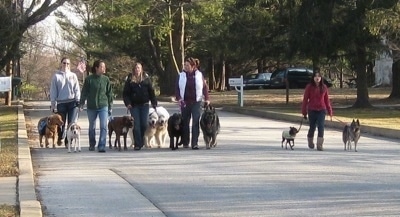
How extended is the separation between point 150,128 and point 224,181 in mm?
5707

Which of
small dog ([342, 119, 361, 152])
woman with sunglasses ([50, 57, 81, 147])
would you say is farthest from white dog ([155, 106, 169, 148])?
small dog ([342, 119, 361, 152])

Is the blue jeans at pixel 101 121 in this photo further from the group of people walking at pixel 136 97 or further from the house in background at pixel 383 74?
the house in background at pixel 383 74

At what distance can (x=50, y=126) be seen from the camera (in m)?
18.3

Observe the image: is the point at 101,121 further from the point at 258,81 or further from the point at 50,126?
the point at 258,81

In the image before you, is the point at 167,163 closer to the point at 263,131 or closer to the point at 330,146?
the point at 330,146

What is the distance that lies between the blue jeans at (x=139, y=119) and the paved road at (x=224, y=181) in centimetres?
32

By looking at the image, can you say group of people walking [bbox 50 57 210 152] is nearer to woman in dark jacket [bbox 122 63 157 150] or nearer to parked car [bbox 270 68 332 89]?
woman in dark jacket [bbox 122 63 157 150]

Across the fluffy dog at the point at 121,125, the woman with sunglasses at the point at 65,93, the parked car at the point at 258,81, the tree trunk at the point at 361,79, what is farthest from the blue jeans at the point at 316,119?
the parked car at the point at 258,81

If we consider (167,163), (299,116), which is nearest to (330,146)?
(167,163)

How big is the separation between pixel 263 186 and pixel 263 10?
26.6 m

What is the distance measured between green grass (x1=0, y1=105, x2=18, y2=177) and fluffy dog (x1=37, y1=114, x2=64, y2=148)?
0.67m

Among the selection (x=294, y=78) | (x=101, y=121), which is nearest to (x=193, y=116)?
(x=101, y=121)

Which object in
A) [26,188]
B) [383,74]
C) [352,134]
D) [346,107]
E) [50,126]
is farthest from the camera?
[383,74]

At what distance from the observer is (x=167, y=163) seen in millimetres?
15516
